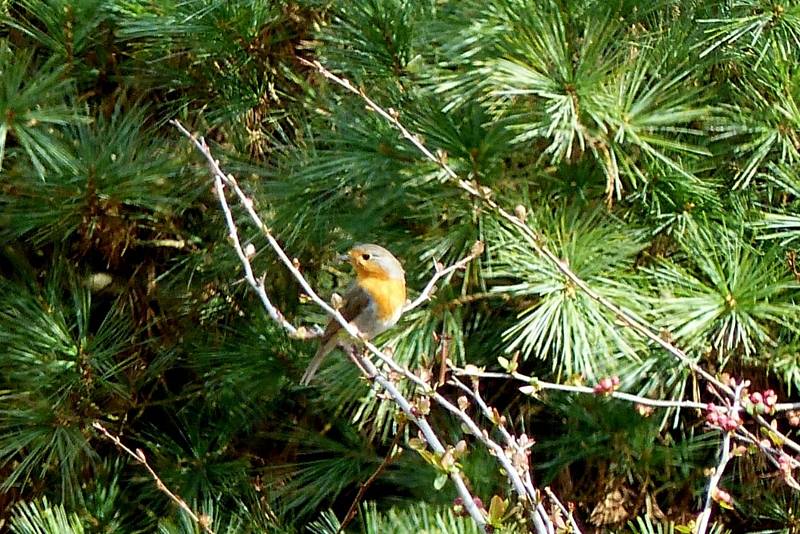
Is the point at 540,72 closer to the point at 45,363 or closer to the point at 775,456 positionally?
the point at 775,456

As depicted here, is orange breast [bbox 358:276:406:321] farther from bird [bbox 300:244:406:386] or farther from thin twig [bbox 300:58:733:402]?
thin twig [bbox 300:58:733:402]

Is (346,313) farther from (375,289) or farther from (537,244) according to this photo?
(537,244)

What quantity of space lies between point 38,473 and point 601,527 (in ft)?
2.49

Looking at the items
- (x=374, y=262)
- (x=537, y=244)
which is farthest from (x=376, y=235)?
(x=537, y=244)

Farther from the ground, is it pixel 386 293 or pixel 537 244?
pixel 537 244

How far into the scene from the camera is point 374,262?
49.3 inches

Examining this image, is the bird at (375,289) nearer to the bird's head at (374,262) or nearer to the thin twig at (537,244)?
the bird's head at (374,262)

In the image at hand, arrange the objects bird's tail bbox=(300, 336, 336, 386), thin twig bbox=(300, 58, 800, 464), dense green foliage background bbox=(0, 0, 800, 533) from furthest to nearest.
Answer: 1. bird's tail bbox=(300, 336, 336, 386)
2. dense green foliage background bbox=(0, 0, 800, 533)
3. thin twig bbox=(300, 58, 800, 464)

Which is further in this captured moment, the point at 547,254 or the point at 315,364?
the point at 315,364

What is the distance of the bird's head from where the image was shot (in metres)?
1.24

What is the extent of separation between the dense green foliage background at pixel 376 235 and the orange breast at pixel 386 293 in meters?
0.05

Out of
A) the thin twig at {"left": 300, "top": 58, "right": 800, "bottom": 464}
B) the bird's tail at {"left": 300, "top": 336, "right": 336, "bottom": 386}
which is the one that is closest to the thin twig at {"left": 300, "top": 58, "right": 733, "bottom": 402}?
the thin twig at {"left": 300, "top": 58, "right": 800, "bottom": 464}

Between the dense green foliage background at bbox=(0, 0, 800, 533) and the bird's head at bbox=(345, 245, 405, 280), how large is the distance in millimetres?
39

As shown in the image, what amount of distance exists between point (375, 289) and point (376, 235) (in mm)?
77
